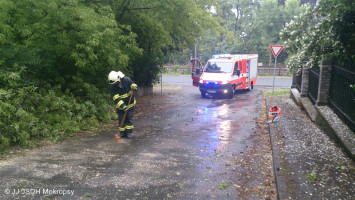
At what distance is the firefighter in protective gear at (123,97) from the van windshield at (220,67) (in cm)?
1059

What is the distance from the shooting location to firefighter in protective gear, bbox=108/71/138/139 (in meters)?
7.46

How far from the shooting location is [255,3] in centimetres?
4409

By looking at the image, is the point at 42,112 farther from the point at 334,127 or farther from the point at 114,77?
the point at 334,127

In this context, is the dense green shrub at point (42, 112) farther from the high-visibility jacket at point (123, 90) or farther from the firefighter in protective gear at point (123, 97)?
the high-visibility jacket at point (123, 90)

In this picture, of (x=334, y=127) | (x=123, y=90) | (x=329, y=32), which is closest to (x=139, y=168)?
(x=123, y=90)

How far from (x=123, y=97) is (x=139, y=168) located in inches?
104

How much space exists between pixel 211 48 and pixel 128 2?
36.4 metres

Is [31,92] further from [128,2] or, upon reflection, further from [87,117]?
[128,2]

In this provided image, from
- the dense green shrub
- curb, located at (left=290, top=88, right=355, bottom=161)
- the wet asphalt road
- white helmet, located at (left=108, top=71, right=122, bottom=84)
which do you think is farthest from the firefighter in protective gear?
curb, located at (left=290, top=88, right=355, bottom=161)

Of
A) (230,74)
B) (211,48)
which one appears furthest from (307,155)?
(211,48)

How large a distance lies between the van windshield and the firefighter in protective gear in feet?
34.7

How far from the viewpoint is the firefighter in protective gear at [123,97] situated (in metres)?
A: 7.46

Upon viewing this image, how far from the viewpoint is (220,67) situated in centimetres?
1772

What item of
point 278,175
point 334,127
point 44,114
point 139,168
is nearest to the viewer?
point 278,175
